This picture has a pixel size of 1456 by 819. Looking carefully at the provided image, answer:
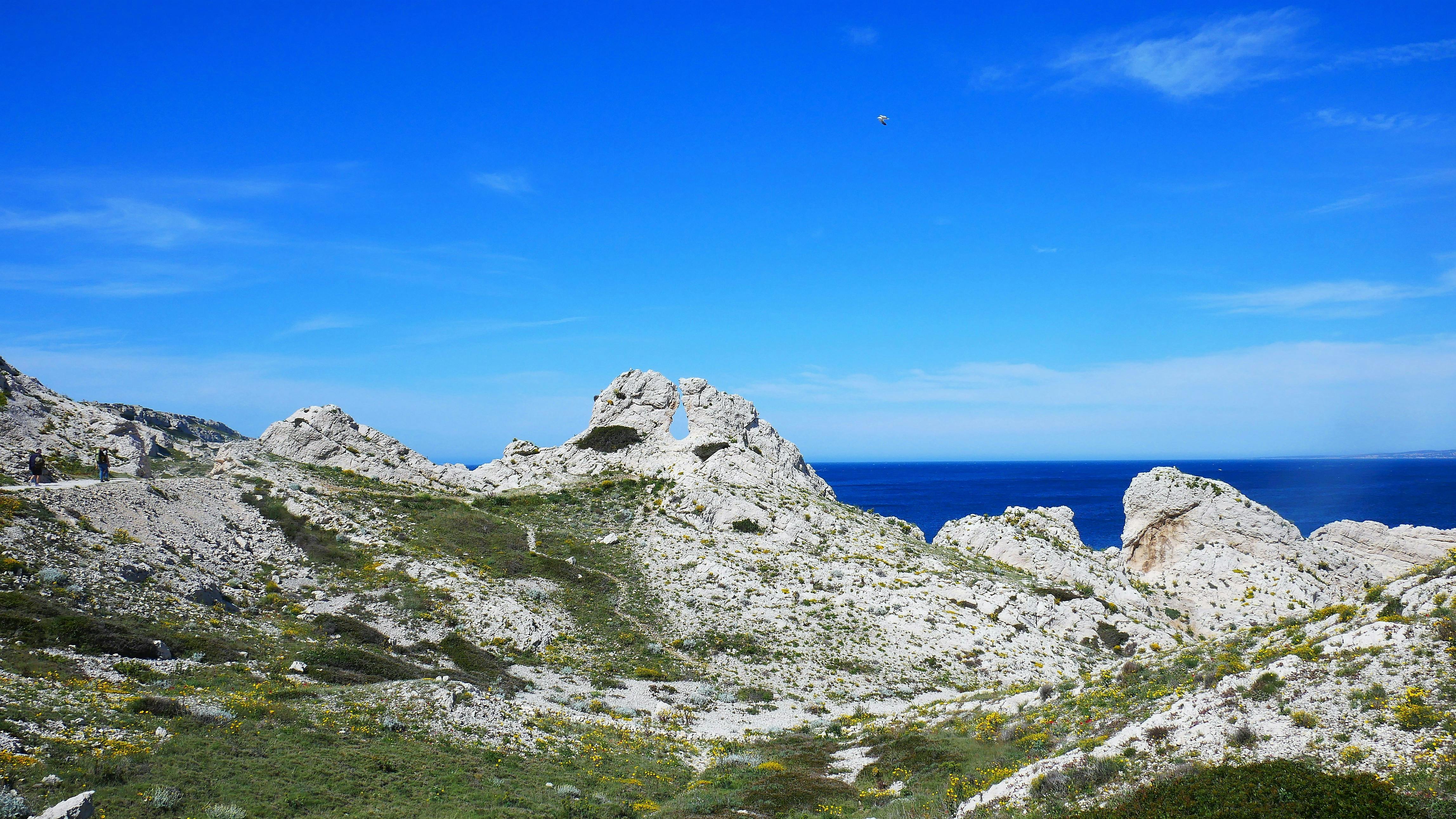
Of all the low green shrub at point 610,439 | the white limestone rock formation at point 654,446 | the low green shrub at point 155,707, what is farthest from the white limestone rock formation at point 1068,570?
the low green shrub at point 155,707

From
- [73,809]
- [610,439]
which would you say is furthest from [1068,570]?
[73,809]

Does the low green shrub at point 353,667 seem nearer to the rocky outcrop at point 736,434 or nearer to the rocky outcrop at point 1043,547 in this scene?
the rocky outcrop at point 736,434

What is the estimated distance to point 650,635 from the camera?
47469 mm

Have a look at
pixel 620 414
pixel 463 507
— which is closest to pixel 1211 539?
pixel 620 414

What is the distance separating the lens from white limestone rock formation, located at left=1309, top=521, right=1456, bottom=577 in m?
60.8

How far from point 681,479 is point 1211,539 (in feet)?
149

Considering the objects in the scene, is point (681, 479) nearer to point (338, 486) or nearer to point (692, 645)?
point (692, 645)

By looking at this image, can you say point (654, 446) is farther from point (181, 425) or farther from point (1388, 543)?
point (181, 425)

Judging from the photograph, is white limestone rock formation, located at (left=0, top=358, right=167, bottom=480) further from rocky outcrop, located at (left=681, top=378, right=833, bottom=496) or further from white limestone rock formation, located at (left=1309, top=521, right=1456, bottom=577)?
white limestone rock formation, located at (left=1309, top=521, right=1456, bottom=577)

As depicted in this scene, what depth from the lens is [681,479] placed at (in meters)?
69.4

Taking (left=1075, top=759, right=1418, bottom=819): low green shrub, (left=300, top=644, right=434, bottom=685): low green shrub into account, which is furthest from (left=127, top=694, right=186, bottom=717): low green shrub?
(left=1075, top=759, right=1418, bottom=819): low green shrub

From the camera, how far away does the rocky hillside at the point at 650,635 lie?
20531mm

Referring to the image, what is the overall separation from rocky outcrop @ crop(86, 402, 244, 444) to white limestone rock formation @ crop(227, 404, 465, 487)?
2850 cm

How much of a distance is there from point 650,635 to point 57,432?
146ft
